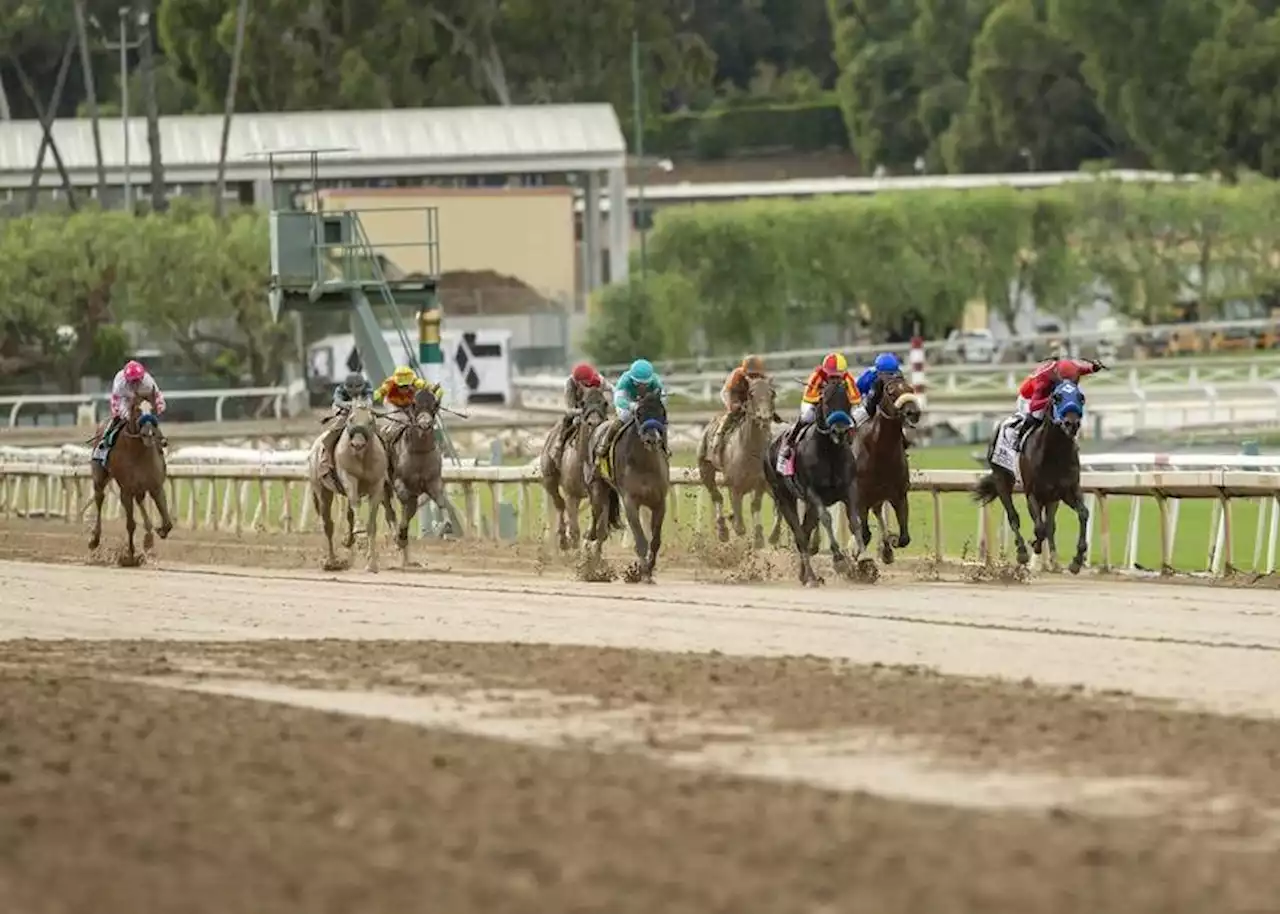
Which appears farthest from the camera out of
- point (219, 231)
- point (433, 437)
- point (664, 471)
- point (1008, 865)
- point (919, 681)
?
point (219, 231)

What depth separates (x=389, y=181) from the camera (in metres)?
67.9

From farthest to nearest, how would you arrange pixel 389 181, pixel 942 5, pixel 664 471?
pixel 942 5 < pixel 389 181 < pixel 664 471

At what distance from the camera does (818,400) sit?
64.0ft

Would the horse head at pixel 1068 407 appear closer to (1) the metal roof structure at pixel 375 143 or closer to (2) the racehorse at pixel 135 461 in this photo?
(2) the racehorse at pixel 135 461

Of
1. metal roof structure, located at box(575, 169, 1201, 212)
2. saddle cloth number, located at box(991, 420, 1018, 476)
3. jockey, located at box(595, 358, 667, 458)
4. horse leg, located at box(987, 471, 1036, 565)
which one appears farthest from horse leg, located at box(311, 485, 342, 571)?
metal roof structure, located at box(575, 169, 1201, 212)

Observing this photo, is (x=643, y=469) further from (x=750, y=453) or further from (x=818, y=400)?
(x=750, y=453)

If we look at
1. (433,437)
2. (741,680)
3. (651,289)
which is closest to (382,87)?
(651,289)

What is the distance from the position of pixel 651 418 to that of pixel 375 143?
48.6 m

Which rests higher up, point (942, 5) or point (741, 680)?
point (942, 5)

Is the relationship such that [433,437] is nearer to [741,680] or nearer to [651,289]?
[741,680]

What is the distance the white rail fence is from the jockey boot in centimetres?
92

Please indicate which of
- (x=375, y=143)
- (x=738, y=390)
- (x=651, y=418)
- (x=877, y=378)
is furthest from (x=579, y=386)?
(x=375, y=143)

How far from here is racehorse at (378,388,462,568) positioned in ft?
75.8

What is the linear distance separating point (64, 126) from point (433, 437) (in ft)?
157
